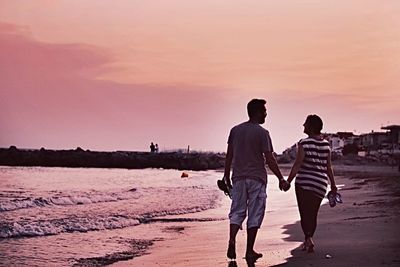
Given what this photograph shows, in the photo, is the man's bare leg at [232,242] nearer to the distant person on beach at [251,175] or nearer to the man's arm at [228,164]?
the distant person on beach at [251,175]

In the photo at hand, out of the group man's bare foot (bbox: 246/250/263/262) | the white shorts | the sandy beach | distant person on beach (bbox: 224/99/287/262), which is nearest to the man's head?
distant person on beach (bbox: 224/99/287/262)

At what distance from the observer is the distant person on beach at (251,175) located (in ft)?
25.2

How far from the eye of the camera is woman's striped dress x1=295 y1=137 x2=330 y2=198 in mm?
8250

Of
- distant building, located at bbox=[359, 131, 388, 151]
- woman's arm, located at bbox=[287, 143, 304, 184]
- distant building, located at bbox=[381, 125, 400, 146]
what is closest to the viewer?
woman's arm, located at bbox=[287, 143, 304, 184]

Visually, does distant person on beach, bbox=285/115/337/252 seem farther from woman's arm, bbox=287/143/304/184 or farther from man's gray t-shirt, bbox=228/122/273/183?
man's gray t-shirt, bbox=228/122/273/183

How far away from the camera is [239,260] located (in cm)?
780

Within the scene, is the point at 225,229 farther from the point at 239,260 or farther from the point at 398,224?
the point at 239,260

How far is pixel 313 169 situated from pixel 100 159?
73.7 metres

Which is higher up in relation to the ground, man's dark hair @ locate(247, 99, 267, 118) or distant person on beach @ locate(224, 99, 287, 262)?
man's dark hair @ locate(247, 99, 267, 118)

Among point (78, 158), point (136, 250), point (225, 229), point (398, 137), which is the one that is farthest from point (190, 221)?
point (398, 137)

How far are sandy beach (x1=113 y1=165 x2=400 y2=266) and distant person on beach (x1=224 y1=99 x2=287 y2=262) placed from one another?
15.0 inches

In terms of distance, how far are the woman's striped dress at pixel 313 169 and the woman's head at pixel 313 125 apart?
105 millimetres

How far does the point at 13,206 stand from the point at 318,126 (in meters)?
12.4

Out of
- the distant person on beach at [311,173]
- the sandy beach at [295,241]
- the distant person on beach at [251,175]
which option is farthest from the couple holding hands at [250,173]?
the sandy beach at [295,241]
